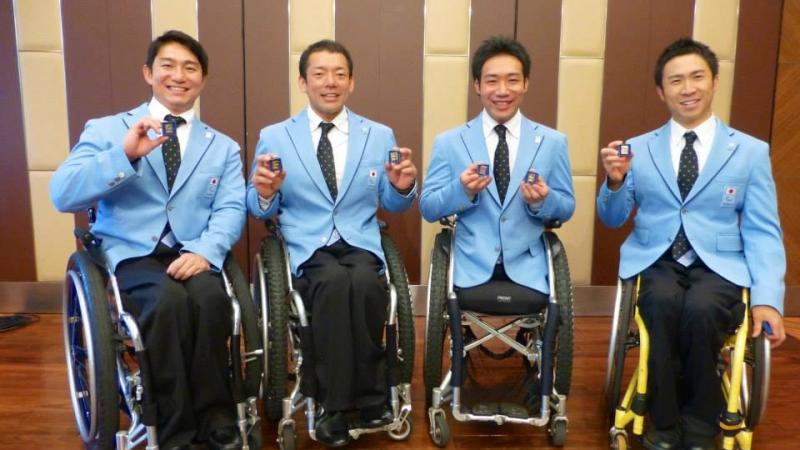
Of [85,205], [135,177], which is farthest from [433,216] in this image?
[85,205]

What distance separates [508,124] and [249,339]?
1179 mm

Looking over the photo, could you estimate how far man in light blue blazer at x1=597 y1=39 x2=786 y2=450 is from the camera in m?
1.92

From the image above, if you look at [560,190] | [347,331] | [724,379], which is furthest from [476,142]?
[724,379]

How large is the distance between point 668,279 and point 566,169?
52 cm

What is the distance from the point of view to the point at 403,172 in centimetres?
215

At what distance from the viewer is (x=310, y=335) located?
1931 mm

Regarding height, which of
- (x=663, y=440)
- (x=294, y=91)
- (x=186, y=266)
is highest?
(x=294, y=91)

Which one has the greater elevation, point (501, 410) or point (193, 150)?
point (193, 150)

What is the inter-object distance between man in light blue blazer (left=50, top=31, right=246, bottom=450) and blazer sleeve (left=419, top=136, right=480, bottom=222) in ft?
2.18

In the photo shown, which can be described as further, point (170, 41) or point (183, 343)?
point (170, 41)

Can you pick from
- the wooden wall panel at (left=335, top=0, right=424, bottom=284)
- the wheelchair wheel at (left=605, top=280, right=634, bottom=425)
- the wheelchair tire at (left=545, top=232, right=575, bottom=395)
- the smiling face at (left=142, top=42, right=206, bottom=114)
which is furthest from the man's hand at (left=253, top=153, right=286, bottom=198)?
the wooden wall panel at (left=335, top=0, right=424, bottom=284)

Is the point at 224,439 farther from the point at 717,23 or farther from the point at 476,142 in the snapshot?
the point at 717,23

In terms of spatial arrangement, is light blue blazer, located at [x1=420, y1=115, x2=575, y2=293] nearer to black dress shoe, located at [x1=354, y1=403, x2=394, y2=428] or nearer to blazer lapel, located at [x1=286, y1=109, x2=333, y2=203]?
blazer lapel, located at [x1=286, y1=109, x2=333, y2=203]

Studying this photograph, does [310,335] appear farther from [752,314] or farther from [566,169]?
[752,314]
